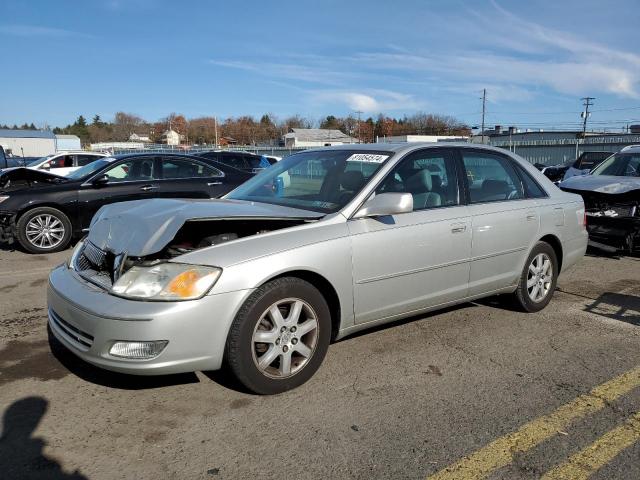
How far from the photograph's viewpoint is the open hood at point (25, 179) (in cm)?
818

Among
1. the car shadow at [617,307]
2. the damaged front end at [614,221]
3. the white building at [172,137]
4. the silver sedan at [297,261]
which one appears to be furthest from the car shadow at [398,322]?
the white building at [172,137]

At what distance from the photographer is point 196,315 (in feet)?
9.43

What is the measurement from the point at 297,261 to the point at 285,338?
0.49m

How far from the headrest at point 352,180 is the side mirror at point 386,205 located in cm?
26

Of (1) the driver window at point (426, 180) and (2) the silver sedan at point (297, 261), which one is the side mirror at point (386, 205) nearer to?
(2) the silver sedan at point (297, 261)

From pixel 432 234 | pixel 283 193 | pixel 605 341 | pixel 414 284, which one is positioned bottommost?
pixel 605 341

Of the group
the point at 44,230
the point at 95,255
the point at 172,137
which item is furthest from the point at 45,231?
the point at 172,137

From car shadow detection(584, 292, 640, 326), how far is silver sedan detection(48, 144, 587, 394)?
81cm

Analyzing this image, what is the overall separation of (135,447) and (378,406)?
1404 mm

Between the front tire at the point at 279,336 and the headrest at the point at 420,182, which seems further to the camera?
the headrest at the point at 420,182

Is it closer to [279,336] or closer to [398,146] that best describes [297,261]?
[279,336]

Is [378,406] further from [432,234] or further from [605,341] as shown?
[605,341]

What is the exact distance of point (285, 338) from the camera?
3.23m

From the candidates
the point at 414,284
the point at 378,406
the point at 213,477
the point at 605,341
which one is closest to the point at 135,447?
the point at 213,477
